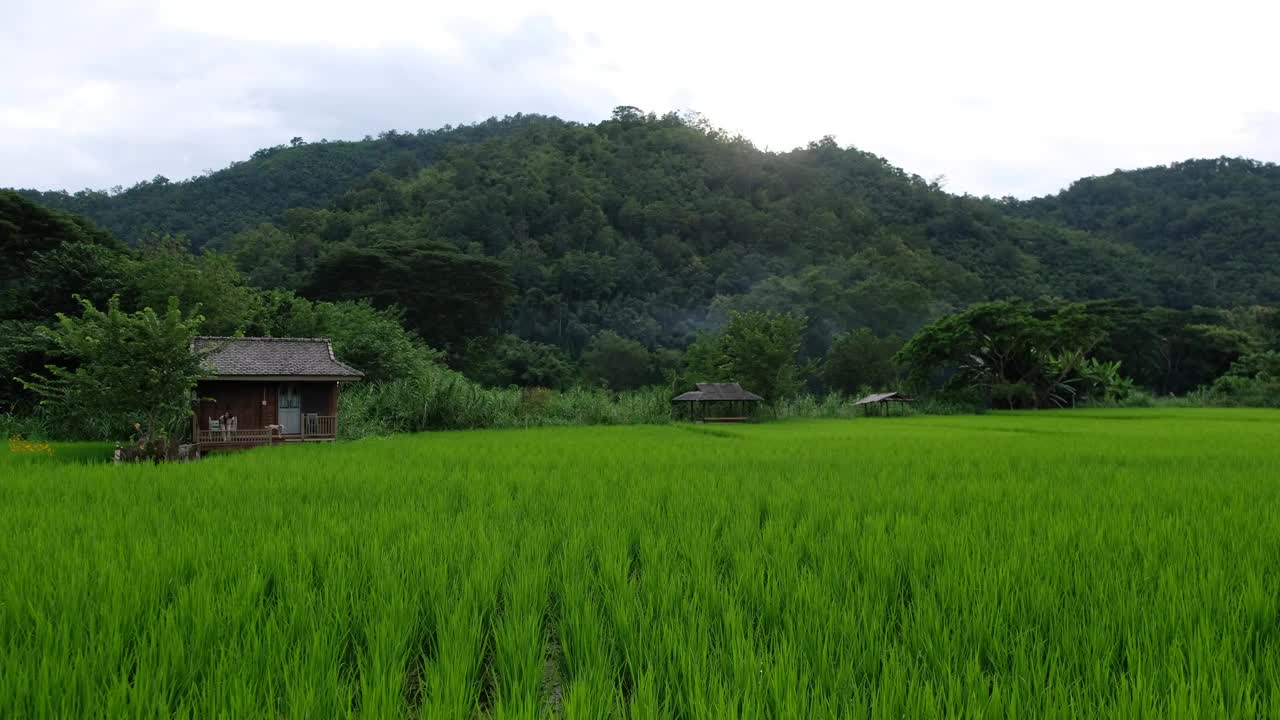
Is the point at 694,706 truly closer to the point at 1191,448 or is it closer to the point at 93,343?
the point at 1191,448

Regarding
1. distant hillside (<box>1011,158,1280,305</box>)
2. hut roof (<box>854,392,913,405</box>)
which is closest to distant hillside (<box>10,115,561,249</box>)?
hut roof (<box>854,392,913,405</box>)

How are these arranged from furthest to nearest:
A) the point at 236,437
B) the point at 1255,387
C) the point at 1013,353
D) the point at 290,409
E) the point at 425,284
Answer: the point at 425,284, the point at 1013,353, the point at 1255,387, the point at 290,409, the point at 236,437

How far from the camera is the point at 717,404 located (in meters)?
32.0

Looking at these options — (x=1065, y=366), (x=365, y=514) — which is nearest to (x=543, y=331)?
(x=1065, y=366)

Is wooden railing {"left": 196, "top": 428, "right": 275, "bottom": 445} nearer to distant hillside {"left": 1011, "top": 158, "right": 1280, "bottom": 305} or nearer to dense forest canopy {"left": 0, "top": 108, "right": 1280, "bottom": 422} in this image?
dense forest canopy {"left": 0, "top": 108, "right": 1280, "bottom": 422}

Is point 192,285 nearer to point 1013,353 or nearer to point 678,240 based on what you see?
point 1013,353

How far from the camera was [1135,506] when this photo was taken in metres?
6.03

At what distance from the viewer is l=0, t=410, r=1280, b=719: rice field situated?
2.27 metres

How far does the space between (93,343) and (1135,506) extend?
16.5m

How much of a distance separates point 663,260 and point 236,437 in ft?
190

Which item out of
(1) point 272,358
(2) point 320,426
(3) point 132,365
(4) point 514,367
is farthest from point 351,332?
(4) point 514,367

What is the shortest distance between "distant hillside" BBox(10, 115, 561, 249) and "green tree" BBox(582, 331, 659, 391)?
3184 cm

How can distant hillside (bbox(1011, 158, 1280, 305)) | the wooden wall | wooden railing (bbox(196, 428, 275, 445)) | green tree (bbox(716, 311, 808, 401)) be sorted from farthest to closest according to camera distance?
1. distant hillside (bbox(1011, 158, 1280, 305))
2. green tree (bbox(716, 311, 808, 401))
3. the wooden wall
4. wooden railing (bbox(196, 428, 275, 445))

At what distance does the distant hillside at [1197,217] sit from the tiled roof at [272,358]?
7627 centimetres
